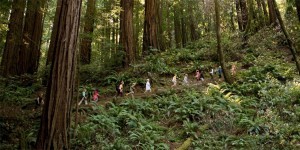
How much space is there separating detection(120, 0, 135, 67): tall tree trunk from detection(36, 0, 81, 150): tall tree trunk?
10297 millimetres

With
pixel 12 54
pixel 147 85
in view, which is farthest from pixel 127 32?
pixel 12 54

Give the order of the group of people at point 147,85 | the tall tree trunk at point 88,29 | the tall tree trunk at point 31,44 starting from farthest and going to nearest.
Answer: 1. the tall tree trunk at point 31,44
2. the group of people at point 147,85
3. the tall tree trunk at point 88,29

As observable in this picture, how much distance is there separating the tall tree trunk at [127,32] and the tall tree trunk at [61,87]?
1030 cm

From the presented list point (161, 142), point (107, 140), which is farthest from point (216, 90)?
point (107, 140)

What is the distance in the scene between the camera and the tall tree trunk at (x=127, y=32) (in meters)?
18.0

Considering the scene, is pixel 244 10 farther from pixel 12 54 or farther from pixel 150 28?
pixel 12 54

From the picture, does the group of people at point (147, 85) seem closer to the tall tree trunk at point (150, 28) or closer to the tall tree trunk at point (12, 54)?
the tall tree trunk at point (150, 28)

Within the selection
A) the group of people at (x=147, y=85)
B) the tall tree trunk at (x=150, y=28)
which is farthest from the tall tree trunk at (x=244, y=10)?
the tall tree trunk at (x=150, y=28)

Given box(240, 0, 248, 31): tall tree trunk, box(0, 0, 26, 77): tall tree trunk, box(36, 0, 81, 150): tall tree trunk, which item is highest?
box(240, 0, 248, 31): tall tree trunk

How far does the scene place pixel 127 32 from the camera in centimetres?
1794

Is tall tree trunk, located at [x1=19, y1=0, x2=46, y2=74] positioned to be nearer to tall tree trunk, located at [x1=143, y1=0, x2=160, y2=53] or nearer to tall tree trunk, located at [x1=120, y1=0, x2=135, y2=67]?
tall tree trunk, located at [x1=120, y1=0, x2=135, y2=67]

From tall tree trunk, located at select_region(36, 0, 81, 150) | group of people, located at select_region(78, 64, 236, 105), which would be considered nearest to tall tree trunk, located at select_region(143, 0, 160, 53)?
group of people, located at select_region(78, 64, 236, 105)

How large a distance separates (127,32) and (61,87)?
1092cm

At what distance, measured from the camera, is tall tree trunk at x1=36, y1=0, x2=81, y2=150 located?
287 inches
